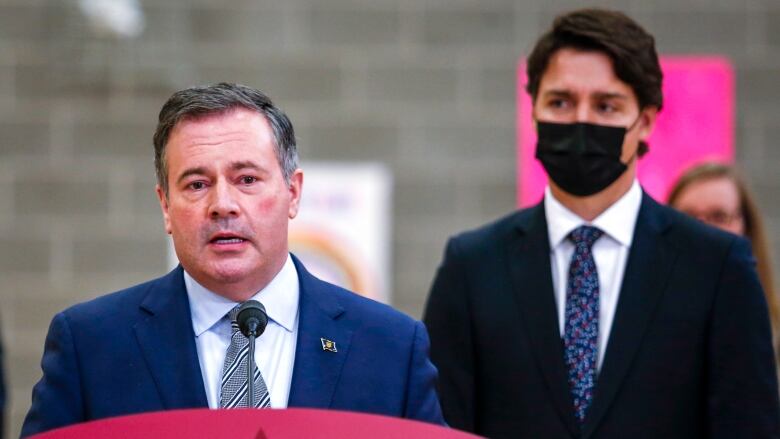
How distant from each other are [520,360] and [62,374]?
94cm

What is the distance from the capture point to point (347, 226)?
4.90 metres

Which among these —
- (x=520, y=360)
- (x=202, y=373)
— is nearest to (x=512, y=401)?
(x=520, y=360)

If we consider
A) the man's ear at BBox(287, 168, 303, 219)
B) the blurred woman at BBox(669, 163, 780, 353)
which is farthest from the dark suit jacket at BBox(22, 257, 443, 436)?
the blurred woman at BBox(669, 163, 780, 353)

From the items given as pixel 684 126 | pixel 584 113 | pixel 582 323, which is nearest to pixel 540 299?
pixel 582 323

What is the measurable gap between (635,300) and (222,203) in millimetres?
923

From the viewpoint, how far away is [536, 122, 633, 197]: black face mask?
2713 millimetres

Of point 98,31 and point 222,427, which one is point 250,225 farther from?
point 98,31

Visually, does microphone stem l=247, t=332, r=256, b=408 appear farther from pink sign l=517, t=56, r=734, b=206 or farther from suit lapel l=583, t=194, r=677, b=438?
pink sign l=517, t=56, r=734, b=206

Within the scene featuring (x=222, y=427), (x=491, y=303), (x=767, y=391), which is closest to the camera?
(x=222, y=427)

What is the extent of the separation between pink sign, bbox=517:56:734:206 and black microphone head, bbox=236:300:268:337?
9.70ft

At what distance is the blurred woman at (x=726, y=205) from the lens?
12.1 ft

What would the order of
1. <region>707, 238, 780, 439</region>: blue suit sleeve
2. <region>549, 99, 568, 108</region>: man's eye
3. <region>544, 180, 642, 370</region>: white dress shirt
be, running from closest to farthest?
<region>707, 238, 780, 439</region>: blue suit sleeve, <region>544, 180, 642, 370</region>: white dress shirt, <region>549, 99, 568, 108</region>: man's eye

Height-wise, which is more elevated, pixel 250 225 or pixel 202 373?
pixel 250 225

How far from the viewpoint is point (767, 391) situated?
2521mm
